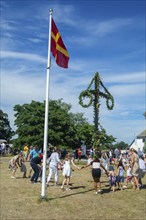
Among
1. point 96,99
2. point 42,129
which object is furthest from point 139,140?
point 96,99

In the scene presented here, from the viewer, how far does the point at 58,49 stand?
44.9 feet

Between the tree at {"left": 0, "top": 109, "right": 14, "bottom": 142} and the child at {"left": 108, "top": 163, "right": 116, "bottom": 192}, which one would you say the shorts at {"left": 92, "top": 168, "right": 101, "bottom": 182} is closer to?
the child at {"left": 108, "top": 163, "right": 116, "bottom": 192}

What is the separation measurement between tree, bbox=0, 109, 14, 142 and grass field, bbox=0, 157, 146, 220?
58260 millimetres

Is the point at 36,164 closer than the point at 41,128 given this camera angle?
Yes

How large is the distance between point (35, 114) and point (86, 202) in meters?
37.6

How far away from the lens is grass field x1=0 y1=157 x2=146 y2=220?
10836 millimetres

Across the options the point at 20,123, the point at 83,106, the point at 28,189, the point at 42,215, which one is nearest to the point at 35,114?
the point at 20,123

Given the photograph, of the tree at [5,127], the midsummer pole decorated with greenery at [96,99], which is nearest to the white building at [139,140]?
the tree at [5,127]

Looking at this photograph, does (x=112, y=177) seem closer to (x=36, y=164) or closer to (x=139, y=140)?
(x=36, y=164)

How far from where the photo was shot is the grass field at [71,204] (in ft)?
35.6

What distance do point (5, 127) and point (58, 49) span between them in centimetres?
6500

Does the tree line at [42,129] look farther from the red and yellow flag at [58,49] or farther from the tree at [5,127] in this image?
the red and yellow flag at [58,49]

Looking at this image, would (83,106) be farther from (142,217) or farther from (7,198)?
(142,217)

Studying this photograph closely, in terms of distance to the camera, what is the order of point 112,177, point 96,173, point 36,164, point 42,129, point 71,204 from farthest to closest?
point 42,129, point 36,164, point 112,177, point 96,173, point 71,204
